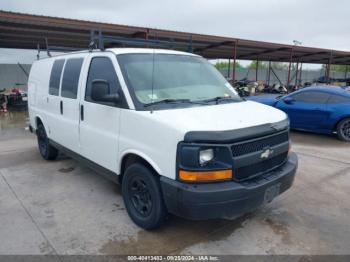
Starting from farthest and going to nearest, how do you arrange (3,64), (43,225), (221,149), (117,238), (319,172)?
(3,64) < (319,172) < (43,225) < (117,238) < (221,149)

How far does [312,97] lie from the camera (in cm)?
894

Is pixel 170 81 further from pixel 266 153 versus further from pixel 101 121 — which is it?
pixel 266 153

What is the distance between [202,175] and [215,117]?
63 cm

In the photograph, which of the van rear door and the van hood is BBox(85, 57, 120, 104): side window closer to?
the van rear door

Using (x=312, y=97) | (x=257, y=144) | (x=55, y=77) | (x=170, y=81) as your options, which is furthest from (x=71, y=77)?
(x=312, y=97)

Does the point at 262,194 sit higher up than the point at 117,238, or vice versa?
the point at 262,194

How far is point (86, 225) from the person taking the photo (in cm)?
362

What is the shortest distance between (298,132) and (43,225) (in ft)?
26.4

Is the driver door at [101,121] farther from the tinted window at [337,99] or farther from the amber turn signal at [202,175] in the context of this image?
the tinted window at [337,99]

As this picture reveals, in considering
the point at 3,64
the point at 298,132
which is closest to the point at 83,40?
the point at 3,64

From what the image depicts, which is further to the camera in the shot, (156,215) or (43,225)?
(43,225)

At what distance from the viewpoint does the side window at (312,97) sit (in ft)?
28.6

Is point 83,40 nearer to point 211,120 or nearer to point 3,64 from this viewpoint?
point 3,64

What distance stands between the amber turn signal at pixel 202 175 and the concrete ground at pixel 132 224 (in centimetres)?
84
